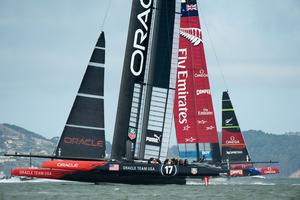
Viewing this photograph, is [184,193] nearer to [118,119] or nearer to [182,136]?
[118,119]

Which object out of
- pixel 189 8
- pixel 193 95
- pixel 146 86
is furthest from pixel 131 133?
pixel 189 8

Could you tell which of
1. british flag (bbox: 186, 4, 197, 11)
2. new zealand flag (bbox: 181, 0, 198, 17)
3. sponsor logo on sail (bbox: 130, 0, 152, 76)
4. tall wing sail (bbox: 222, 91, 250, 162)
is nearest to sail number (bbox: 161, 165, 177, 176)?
sponsor logo on sail (bbox: 130, 0, 152, 76)

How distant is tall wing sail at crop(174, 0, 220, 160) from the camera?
62.8 m

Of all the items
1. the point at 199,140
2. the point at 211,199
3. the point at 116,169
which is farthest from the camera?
the point at 199,140

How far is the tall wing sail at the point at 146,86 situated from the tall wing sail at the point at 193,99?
42.2 ft

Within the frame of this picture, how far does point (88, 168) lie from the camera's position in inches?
1845

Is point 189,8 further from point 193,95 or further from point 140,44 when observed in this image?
point 140,44

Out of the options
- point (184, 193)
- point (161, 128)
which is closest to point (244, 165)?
point (161, 128)

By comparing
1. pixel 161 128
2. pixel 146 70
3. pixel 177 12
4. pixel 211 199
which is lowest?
pixel 211 199

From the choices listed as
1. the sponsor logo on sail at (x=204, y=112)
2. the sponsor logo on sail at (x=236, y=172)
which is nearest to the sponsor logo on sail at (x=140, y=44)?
the sponsor logo on sail at (x=204, y=112)

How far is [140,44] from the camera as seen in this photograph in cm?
4884

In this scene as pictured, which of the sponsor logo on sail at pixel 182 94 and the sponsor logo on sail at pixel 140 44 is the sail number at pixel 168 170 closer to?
the sponsor logo on sail at pixel 140 44

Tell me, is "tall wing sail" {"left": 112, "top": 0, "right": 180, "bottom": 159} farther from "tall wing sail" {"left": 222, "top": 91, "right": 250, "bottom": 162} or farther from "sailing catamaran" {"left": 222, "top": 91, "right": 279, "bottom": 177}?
"tall wing sail" {"left": 222, "top": 91, "right": 250, "bottom": 162}

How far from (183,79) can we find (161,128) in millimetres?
13925
